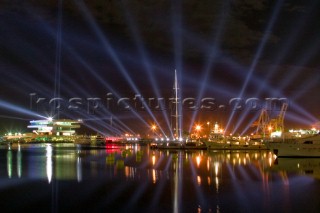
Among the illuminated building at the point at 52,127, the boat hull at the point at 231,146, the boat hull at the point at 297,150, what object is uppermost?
the illuminated building at the point at 52,127

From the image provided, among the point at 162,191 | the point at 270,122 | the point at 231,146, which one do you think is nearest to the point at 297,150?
the point at 231,146

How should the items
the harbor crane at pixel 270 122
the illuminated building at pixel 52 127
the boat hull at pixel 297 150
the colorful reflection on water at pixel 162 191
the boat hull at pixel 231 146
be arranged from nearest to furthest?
the colorful reflection on water at pixel 162 191, the boat hull at pixel 297 150, the boat hull at pixel 231 146, the harbor crane at pixel 270 122, the illuminated building at pixel 52 127

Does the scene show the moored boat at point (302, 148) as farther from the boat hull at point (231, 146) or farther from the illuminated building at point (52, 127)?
the illuminated building at point (52, 127)

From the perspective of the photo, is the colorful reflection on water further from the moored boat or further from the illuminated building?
the illuminated building

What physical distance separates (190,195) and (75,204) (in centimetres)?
531

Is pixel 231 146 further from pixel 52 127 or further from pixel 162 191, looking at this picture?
pixel 52 127

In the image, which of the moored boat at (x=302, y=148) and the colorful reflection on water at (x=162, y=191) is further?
the moored boat at (x=302, y=148)

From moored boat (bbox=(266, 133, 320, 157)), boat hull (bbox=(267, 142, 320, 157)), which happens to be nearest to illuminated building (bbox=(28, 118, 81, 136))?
boat hull (bbox=(267, 142, 320, 157))

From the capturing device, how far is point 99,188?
20.9 metres

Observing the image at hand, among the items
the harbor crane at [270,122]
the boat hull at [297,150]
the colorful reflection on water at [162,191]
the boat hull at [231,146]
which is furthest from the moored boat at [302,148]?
the harbor crane at [270,122]

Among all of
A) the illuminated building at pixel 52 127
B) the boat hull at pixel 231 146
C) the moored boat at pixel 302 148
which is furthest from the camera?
the illuminated building at pixel 52 127

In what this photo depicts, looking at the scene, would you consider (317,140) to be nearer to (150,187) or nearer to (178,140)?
(150,187)

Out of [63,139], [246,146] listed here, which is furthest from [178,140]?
[63,139]

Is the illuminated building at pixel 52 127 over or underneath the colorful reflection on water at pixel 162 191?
over
